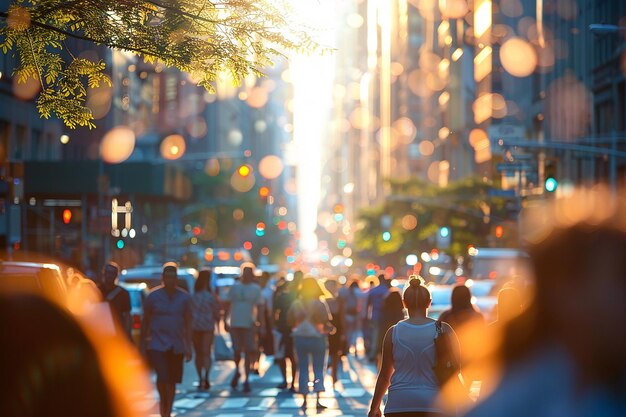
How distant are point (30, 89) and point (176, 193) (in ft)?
86.1

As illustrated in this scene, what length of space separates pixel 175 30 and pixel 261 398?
920cm

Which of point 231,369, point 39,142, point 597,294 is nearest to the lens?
point 597,294

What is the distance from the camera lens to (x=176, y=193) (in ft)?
255

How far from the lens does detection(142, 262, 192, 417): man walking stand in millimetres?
15375

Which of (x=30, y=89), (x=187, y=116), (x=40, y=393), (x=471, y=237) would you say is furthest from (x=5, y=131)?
(x=187, y=116)

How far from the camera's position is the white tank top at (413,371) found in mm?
8672

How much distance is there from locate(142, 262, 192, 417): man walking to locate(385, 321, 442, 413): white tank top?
6.85 metres

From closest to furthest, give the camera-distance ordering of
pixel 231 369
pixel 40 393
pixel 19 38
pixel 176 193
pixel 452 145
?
pixel 40 393 → pixel 19 38 → pixel 231 369 → pixel 176 193 → pixel 452 145

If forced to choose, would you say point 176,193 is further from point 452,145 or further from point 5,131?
point 452,145

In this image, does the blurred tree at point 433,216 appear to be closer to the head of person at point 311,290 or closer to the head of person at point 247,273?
the head of person at point 247,273

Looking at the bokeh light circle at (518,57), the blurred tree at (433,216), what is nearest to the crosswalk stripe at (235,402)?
the blurred tree at (433,216)

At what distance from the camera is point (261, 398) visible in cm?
1978

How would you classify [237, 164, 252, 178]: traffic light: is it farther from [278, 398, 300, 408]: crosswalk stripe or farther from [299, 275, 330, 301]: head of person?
[299, 275, 330, 301]: head of person

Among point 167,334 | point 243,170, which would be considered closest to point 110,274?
point 167,334
